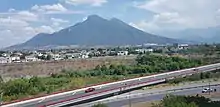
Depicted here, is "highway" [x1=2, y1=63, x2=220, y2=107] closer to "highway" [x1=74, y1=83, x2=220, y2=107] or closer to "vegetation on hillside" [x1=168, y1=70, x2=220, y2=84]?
"highway" [x1=74, y1=83, x2=220, y2=107]

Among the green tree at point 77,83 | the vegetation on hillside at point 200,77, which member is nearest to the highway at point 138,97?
the vegetation on hillside at point 200,77

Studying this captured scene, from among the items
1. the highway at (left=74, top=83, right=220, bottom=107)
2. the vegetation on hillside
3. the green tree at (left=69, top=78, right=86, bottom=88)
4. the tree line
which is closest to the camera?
the highway at (left=74, top=83, right=220, bottom=107)

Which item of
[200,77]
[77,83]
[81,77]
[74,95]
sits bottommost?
[200,77]

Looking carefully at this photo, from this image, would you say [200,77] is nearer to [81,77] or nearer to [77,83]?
[81,77]

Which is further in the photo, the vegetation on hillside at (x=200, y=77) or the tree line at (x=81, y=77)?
the vegetation on hillside at (x=200, y=77)

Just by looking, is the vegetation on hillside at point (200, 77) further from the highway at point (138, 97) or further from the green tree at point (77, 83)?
the green tree at point (77, 83)

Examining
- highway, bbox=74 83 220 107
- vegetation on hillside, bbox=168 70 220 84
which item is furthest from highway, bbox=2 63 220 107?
vegetation on hillside, bbox=168 70 220 84

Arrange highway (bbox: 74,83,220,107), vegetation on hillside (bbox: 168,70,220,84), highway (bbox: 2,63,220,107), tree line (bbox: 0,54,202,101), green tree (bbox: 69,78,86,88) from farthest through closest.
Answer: vegetation on hillside (bbox: 168,70,220,84), green tree (bbox: 69,78,86,88), tree line (bbox: 0,54,202,101), highway (bbox: 74,83,220,107), highway (bbox: 2,63,220,107)

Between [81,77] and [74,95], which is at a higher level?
[81,77]

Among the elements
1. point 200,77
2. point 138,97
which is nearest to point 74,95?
point 138,97

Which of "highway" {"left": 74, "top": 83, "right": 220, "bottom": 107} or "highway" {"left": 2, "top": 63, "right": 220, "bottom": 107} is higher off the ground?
"highway" {"left": 2, "top": 63, "right": 220, "bottom": 107}

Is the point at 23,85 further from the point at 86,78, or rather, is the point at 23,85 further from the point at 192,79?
the point at 192,79

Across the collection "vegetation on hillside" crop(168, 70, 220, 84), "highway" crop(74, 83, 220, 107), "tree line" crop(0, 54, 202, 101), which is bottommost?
"highway" crop(74, 83, 220, 107)
